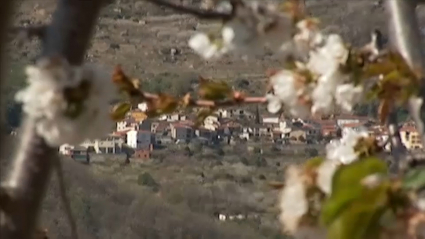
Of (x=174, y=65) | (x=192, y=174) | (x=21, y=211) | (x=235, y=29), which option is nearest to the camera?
(x=21, y=211)

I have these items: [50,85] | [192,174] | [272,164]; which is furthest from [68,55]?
[192,174]

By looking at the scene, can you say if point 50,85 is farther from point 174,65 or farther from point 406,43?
point 174,65

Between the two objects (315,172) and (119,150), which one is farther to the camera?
(119,150)

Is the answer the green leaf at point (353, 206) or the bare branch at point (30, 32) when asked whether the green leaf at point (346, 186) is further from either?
the bare branch at point (30, 32)

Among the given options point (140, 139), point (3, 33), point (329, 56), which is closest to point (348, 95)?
point (329, 56)

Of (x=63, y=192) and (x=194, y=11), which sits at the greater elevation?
(x=194, y=11)

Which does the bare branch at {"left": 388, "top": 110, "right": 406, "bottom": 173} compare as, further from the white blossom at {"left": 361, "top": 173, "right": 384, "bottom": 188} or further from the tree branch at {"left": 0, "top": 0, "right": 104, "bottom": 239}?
the tree branch at {"left": 0, "top": 0, "right": 104, "bottom": 239}

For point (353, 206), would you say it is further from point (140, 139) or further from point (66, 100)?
point (140, 139)
